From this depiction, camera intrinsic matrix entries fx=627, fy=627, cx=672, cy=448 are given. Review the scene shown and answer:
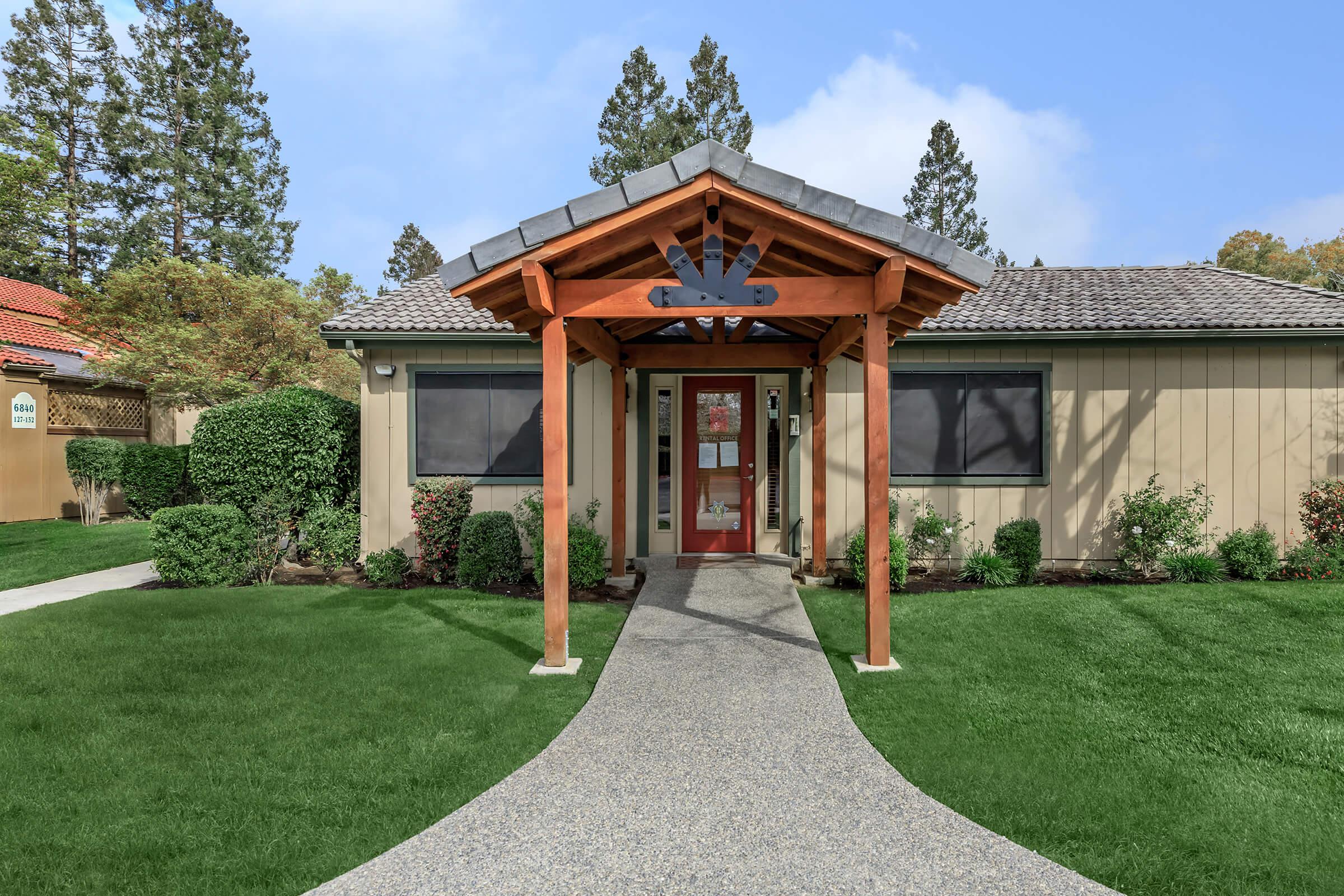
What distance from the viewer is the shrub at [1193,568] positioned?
6797 millimetres

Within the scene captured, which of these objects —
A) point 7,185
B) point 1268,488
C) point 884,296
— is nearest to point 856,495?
point 884,296

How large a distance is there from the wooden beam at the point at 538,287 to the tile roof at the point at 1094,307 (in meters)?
3.57

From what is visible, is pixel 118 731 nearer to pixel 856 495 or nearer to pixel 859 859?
pixel 859 859

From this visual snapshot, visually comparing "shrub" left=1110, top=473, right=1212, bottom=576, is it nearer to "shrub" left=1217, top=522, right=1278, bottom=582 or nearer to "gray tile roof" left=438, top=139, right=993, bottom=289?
"shrub" left=1217, top=522, right=1278, bottom=582

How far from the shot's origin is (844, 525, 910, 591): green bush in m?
6.57

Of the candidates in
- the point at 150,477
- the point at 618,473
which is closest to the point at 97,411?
the point at 150,477

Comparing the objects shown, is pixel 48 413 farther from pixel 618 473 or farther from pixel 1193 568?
pixel 1193 568

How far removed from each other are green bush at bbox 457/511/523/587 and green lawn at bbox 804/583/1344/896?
3302 millimetres

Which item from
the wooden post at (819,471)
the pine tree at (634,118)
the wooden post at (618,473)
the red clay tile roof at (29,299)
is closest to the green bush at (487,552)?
the wooden post at (618,473)

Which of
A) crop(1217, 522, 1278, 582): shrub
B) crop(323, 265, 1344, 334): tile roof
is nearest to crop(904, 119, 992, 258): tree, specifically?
crop(323, 265, 1344, 334): tile roof

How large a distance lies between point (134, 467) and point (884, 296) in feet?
44.4

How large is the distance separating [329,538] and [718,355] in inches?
205

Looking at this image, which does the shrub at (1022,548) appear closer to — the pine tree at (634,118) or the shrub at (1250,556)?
the shrub at (1250,556)

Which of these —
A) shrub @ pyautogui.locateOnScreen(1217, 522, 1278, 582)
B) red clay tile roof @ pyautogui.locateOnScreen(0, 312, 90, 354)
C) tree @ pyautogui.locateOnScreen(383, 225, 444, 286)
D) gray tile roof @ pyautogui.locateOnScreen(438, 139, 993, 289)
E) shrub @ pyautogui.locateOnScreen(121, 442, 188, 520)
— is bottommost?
shrub @ pyautogui.locateOnScreen(1217, 522, 1278, 582)
